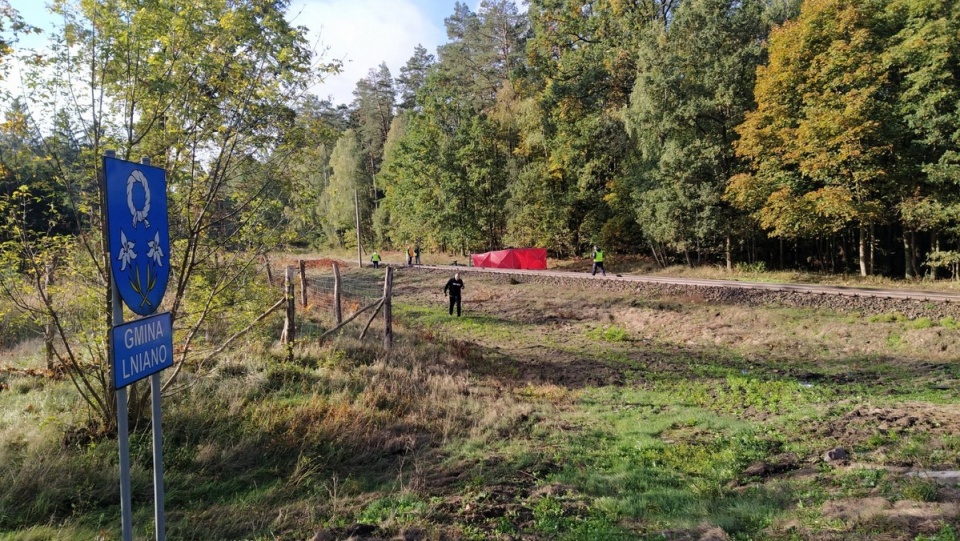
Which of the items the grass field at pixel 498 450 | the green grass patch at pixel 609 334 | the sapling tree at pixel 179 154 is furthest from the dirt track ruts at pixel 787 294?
the sapling tree at pixel 179 154

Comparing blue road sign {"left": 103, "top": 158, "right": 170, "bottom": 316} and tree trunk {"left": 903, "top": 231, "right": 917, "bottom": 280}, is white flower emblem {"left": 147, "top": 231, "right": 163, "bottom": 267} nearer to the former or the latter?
blue road sign {"left": 103, "top": 158, "right": 170, "bottom": 316}

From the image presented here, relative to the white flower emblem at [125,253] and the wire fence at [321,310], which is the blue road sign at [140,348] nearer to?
the white flower emblem at [125,253]

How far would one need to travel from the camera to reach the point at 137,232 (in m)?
2.72

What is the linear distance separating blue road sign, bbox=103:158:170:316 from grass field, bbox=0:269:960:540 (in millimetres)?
2643

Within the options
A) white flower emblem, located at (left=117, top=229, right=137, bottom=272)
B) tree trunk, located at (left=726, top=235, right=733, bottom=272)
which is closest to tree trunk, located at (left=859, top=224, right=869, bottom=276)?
tree trunk, located at (left=726, top=235, right=733, bottom=272)

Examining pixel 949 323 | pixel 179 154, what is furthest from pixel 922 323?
pixel 179 154

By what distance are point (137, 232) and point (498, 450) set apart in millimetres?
5177

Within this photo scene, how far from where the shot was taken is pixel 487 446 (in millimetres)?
6820

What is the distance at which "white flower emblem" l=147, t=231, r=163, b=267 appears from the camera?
9.39 ft

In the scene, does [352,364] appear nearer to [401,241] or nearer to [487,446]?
[487,446]

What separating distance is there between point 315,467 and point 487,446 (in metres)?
2.25

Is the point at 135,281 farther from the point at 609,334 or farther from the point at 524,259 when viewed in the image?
the point at 524,259

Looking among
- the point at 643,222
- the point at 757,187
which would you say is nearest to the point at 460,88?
the point at 643,222

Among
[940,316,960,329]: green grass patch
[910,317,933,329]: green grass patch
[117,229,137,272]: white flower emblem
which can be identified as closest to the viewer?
[117,229,137,272]: white flower emblem
